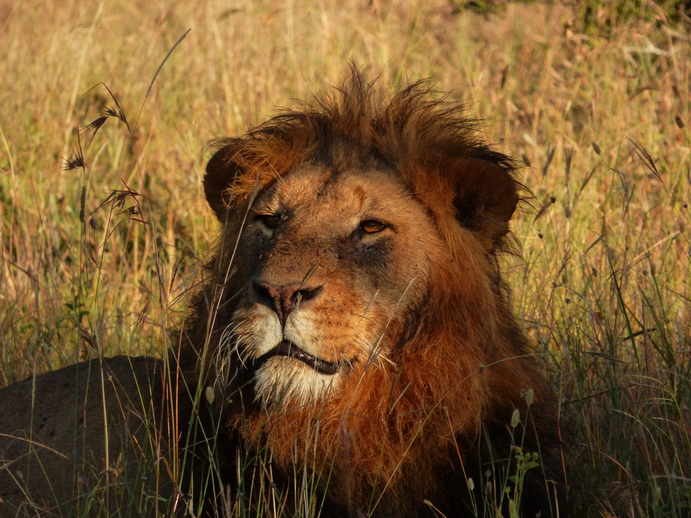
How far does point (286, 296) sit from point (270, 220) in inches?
24.1

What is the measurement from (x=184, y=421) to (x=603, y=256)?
2.74 m

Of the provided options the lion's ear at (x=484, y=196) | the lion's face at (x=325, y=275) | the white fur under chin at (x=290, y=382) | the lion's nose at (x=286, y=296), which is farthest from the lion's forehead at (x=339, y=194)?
the white fur under chin at (x=290, y=382)

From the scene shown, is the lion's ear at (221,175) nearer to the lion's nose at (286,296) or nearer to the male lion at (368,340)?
the male lion at (368,340)

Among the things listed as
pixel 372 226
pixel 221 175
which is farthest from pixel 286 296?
pixel 221 175

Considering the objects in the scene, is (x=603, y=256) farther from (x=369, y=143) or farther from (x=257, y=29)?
(x=257, y=29)

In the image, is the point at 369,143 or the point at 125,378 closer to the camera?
the point at 369,143

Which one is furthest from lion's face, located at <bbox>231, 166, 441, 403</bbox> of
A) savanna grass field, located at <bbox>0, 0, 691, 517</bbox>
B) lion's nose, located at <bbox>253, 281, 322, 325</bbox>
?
savanna grass field, located at <bbox>0, 0, 691, 517</bbox>

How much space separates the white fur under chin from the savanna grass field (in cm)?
37

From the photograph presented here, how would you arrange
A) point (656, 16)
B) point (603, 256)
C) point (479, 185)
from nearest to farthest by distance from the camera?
point (479, 185) → point (603, 256) → point (656, 16)

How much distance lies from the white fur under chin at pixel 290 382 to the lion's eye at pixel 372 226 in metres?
0.50

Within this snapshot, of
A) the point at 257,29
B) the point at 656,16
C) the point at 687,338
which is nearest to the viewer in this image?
the point at 687,338

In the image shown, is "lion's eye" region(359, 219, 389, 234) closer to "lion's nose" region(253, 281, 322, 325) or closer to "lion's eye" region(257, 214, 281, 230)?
"lion's eye" region(257, 214, 281, 230)

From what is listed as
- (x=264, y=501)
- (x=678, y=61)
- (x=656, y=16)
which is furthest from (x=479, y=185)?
(x=678, y=61)

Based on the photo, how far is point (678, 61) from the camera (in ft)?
23.8
